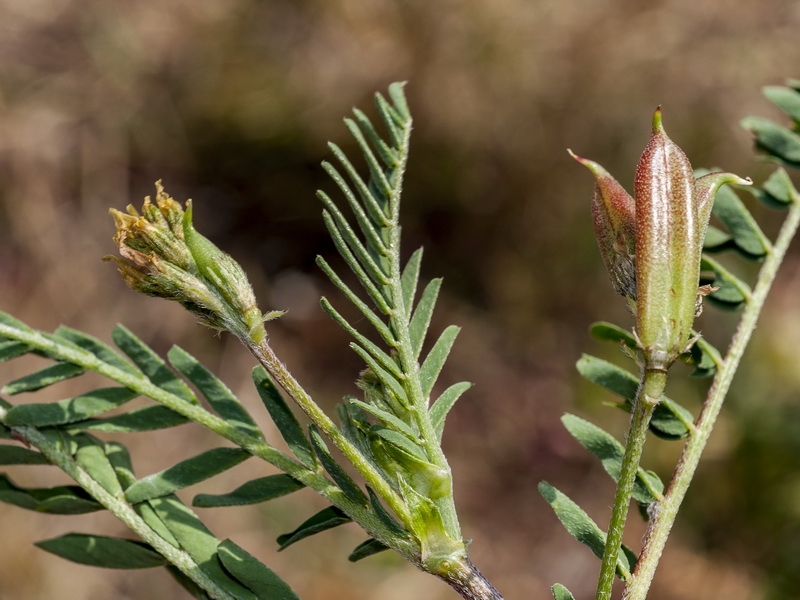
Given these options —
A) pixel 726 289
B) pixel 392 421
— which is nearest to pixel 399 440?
pixel 392 421

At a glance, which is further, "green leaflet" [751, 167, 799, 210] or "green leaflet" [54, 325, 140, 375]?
"green leaflet" [751, 167, 799, 210]

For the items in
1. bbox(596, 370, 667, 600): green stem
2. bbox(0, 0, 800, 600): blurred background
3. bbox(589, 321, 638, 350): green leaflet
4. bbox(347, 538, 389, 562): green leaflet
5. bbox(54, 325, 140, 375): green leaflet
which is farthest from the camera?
bbox(0, 0, 800, 600): blurred background

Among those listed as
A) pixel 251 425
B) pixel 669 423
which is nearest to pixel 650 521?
pixel 669 423

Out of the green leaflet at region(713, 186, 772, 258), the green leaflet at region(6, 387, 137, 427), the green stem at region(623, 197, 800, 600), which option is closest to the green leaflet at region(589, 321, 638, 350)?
the green stem at region(623, 197, 800, 600)

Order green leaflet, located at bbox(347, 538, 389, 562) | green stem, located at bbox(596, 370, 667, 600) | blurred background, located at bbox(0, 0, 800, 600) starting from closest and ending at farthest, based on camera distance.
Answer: green stem, located at bbox(596, 370, 667, 600), green leaflet, located at bbox(347, 538, 389, 562), blurred background, located at bbox(0, 0, 800, 600)

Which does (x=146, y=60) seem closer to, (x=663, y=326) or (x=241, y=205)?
(x=241, y=205)

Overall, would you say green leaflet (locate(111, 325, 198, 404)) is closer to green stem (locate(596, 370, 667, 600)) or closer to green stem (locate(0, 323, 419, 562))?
green stem (locate(0, 323, 419, 562))

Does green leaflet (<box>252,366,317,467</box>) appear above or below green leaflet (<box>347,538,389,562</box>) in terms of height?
above

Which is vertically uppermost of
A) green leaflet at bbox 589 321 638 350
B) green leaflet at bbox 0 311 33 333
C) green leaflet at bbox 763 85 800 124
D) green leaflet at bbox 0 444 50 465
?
green leaflet at bbox 763 85 800 124

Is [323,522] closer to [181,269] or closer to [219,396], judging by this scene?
[219,396]
